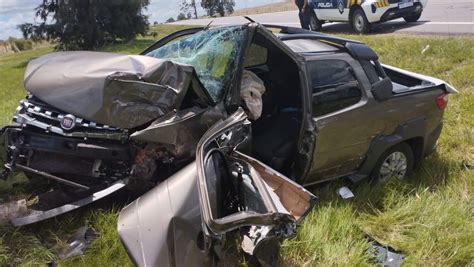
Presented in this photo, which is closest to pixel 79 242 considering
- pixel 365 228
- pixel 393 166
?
pixel 365 228

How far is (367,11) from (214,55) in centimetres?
840

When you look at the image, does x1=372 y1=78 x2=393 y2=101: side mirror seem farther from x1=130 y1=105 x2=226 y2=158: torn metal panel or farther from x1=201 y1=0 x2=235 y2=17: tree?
x1=201 y1=0 x2=235 y2=17: tree

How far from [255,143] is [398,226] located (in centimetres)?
142

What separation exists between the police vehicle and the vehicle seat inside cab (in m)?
7.39

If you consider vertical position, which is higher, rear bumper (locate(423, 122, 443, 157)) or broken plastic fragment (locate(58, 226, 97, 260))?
broken plastic fragment (locate(58, 226, 97, 260))

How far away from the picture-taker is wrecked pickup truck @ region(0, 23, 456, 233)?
10.5ft

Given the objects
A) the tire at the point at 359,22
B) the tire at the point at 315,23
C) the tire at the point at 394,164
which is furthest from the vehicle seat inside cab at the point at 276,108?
the tire at the point at 315,23

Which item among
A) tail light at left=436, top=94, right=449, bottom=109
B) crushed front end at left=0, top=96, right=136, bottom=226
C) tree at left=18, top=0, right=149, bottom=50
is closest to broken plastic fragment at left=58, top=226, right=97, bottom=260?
crushed front end at left=0, top=96, right=136, bottom=226

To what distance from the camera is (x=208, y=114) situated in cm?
329

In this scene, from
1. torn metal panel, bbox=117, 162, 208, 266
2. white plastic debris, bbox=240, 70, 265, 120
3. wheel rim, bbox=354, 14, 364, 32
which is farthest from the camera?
wheel rim, bbox=354, 14, 364, 32

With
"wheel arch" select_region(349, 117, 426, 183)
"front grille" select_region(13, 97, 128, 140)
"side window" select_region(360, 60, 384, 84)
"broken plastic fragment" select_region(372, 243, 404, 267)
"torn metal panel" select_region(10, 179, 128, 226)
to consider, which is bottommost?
"broken plastic fragment" select_region(372, 243, 404, 267)

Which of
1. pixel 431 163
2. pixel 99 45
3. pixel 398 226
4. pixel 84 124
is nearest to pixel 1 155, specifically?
pixel 84 124

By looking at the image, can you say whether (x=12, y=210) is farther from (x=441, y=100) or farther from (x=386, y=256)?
(x=441, y=100)

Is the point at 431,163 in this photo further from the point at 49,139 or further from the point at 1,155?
the point at 1,155
